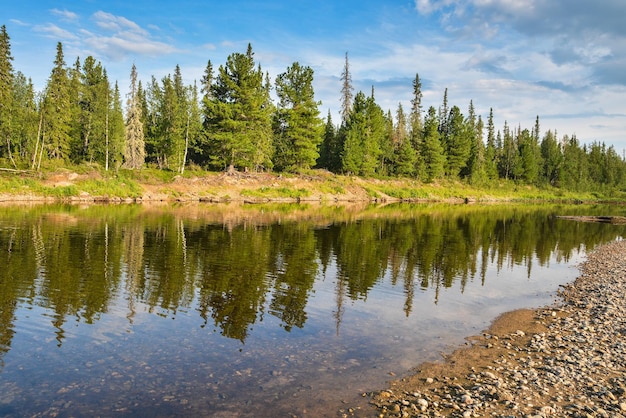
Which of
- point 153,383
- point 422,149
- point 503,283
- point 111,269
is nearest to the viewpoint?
point 153,383

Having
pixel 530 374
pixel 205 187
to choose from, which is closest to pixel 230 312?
pixel 530 374

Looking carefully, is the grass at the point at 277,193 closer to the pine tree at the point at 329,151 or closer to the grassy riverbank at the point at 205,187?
the grassy riverbank at the point at 205,187

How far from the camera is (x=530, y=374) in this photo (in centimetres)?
1046

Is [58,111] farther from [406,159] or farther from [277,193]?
[406,159]

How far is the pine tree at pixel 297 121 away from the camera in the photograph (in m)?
81.2

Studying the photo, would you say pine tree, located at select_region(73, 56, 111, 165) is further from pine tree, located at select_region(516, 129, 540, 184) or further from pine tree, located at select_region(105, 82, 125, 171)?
pine tree, located at select_region(516, 129, 540, 184)

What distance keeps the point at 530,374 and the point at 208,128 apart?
69905 mm

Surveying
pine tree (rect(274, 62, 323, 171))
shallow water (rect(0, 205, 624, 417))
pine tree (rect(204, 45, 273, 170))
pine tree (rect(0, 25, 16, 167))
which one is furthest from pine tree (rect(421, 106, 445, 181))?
pine tree (rect(0, 25, 16, 167))

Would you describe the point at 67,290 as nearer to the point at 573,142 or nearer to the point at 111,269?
the point at 111,269

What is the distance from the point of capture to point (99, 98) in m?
74.0

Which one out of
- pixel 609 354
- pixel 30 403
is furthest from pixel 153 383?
pixel 609 354

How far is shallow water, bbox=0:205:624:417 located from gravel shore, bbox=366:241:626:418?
0.77m

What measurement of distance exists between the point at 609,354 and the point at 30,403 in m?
13.6

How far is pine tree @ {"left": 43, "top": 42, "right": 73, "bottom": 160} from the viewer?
6606cm
